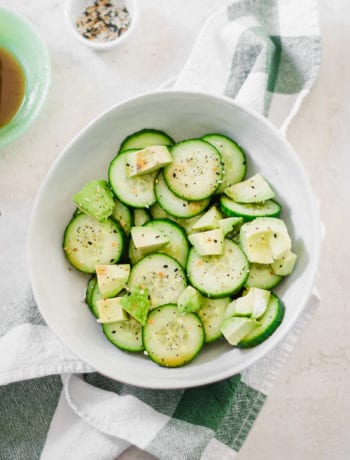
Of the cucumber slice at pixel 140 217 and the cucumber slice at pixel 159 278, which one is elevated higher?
the cucumber slice at pixel 140 217

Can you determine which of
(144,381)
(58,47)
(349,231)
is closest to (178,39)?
(58,47)

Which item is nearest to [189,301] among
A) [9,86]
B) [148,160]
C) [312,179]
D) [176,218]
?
[176,218]

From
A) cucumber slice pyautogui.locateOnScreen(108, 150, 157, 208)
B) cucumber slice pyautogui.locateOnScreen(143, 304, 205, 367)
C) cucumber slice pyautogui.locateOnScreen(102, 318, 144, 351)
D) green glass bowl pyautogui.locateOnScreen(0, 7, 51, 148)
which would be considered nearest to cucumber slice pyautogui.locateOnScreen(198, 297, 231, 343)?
cucumber slice pyautogui.locateOnScreen(143, 304, 205, 367)

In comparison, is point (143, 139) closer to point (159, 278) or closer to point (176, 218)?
point (176, 218)

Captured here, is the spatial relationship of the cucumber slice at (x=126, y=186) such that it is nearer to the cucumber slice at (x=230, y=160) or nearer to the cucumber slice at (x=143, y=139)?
the cucumber slice at (x=143, y=139)

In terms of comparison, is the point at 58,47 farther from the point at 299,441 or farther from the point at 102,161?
the point at 299,441

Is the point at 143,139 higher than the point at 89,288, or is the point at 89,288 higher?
the point at 143,139

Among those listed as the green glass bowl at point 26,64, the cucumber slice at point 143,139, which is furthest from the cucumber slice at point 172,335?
the green glass bowl at point 26,64
